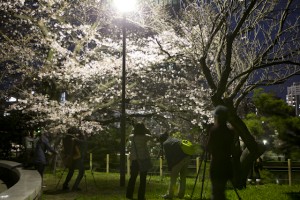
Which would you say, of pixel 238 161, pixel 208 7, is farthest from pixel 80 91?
pixel 238 161

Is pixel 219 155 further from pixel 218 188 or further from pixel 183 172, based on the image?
pixel 183 172

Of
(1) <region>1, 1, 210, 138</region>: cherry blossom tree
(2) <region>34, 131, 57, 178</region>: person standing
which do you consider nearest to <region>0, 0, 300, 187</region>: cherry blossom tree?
(1) <region>1, 1, 210, 138</region>: cherry blossom tree

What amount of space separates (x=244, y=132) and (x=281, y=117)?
6.96 meters

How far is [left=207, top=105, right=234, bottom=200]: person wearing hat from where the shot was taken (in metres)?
5.80

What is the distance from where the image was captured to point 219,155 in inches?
229

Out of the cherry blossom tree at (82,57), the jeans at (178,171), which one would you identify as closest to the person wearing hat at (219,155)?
the jeans at (178,171)

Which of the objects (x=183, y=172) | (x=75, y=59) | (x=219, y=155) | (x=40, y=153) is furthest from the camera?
(x=75, y=59)

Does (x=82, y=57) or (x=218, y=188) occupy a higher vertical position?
(x=82, y=57)

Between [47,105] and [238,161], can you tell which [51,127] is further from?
[238,161]

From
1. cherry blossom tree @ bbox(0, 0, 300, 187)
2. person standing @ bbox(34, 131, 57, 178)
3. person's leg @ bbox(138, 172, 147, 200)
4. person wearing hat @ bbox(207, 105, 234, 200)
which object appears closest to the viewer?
person wearing hat @ bbox(207, 105, 234, 200)

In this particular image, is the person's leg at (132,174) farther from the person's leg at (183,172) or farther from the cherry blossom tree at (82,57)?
the cherry blossom tree at (82,57)

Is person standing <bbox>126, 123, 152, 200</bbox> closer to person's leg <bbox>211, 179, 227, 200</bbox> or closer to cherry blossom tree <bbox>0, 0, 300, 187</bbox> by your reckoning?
person's leg <bbox>211, 179, 227, 200</bbox>

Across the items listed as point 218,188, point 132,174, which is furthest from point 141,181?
point 218,188

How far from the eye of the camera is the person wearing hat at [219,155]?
5797 mm
